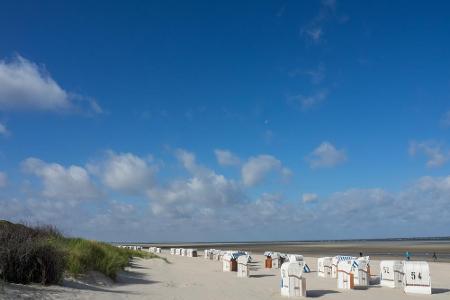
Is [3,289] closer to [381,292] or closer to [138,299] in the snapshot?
[138,299]

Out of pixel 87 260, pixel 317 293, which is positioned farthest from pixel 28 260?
pixel 317 293

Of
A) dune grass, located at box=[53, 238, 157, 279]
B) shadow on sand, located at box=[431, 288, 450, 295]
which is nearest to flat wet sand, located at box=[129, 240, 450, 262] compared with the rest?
shadow on sand, located at box=[431, 288, 450, 295]

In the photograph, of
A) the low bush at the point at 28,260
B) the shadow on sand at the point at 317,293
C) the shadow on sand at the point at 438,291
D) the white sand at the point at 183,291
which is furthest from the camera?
the shadow on sand at the point at 438,291

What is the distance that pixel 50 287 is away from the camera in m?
12.1

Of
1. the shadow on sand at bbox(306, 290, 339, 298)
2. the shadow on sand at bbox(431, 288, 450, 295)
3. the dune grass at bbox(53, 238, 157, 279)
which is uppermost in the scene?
the dune grass at bbox(53, 238, 157, 279)

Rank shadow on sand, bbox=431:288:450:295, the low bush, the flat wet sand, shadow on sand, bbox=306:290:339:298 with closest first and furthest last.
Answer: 1. the low bush
2. shadow on sand, bbox=306:290:339:298
3. shadow on sand, bbox=431:288:450:295
4. the flat wet sand

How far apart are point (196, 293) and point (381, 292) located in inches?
290

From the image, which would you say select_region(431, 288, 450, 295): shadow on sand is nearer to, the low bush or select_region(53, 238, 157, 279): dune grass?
select_region(53, 238, 157, 279): dune grass

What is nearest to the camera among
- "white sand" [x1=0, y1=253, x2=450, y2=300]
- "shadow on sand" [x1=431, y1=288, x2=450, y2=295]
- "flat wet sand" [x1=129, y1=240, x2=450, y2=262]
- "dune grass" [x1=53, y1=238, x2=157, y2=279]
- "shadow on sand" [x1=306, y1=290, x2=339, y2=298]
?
"white sand" [x1=0, y1=253, x2=450, y2=300]

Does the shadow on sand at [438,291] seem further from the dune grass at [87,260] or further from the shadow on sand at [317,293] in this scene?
the dune grass at [87,260]

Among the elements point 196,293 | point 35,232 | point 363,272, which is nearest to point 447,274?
point 363,272

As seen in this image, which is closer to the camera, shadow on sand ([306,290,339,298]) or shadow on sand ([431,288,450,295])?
shadow on sand ([306,290,339,298])

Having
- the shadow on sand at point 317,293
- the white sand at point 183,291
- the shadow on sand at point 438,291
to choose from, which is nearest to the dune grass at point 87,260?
the white sand at point 183,291

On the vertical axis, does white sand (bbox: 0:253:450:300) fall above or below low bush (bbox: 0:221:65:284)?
below
